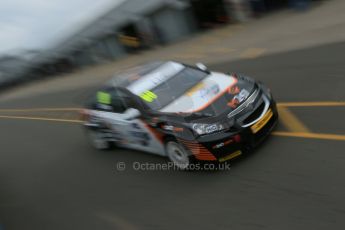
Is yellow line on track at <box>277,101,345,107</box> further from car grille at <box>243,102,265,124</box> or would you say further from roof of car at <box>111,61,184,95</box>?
roof of car at <box>111,61,184,95</box>

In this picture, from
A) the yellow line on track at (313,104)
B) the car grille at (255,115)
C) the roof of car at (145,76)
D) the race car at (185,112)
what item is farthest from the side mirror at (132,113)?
the yellow line on track at (313,104)

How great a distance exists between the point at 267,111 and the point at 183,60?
35.1 feet

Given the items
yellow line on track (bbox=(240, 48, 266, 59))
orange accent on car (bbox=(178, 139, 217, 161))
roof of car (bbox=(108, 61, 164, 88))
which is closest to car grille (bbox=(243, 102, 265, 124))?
orange accent on car (bbox=(178, 139, 217, 161))

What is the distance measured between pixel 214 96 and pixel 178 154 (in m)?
1.15

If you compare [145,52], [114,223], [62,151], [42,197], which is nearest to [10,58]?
Answer: [145,52]

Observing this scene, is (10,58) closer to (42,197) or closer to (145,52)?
(145,52)

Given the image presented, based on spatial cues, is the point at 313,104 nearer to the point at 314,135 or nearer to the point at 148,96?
the point at 314,135

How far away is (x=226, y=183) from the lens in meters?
8.04

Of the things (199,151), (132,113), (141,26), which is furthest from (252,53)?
(141,26)

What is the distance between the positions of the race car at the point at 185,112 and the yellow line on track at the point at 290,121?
0.51m

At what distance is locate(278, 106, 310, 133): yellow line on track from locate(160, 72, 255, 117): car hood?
0.99m

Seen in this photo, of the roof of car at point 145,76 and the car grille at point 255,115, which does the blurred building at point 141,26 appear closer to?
the roof of car at point 145,76

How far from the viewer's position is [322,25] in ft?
51.3

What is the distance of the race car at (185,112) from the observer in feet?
26.5
